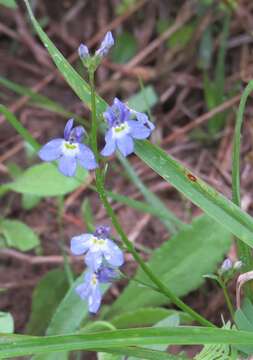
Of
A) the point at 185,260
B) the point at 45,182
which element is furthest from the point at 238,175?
the point at 45,182

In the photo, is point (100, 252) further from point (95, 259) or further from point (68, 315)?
point (68, 315)

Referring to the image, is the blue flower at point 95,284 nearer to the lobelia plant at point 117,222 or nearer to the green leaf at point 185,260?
the lobelia plant at point 117,222

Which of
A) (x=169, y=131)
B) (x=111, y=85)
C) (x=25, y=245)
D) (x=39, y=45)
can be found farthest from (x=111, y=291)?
(x=39, y=45)

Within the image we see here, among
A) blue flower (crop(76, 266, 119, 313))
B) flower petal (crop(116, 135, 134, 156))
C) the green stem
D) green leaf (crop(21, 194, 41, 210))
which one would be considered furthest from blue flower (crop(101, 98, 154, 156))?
green leaf (crop(21, 194, 41, 210))

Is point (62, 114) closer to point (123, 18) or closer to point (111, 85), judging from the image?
point (111, 85)

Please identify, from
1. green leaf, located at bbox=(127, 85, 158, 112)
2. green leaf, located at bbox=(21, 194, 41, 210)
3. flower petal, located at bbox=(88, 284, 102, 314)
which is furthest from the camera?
green leaf, located at bbox=(127, 85, 158, 112)

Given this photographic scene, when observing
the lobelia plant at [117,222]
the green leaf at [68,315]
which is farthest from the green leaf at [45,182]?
the lobelia plant at [117,222]

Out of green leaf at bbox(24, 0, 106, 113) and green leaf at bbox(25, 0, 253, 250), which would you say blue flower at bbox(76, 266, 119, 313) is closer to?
green leaf at bbox(25, 0, 253, 250)
